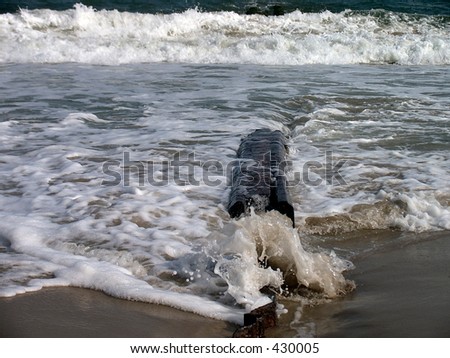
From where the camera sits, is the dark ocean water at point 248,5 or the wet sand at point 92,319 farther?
the dark ocean water at point 248,5

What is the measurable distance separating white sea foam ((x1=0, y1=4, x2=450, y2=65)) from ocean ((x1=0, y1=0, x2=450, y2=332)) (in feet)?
1.03

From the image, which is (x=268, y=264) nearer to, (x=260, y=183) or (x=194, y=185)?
(x=260, y=183)

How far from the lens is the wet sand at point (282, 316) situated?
2.80 m

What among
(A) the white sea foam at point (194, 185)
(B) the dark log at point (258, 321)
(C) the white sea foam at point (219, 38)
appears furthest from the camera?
(C) the white sea foam at point (219, 38)

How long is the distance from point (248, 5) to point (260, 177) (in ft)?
47.9

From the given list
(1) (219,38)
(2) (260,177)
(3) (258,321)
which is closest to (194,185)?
(2) (260,177)

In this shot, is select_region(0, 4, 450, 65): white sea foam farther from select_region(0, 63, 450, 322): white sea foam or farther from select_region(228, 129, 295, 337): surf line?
select_region(228, 129, 295, 337): surf line

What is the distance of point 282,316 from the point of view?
2.99 m

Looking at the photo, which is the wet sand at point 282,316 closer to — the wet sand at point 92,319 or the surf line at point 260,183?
the wet sand at point 92,319

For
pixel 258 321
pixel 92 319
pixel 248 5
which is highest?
pixel 248 5

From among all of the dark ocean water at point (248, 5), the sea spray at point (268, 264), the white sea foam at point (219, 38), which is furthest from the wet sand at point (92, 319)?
the dark ocean water at point (248, 5)

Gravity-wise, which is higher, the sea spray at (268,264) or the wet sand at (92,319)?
the sea spray at (268,264)

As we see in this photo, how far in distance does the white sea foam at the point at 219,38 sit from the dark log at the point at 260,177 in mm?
7733
